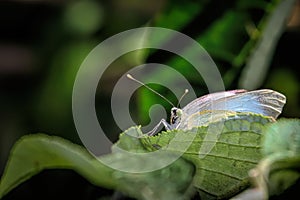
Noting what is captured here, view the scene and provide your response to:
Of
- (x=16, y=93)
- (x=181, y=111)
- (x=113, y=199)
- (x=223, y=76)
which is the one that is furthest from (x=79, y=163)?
(x=16, y=93)

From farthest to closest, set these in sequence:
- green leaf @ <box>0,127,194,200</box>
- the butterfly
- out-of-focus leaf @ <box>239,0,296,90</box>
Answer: out-of-focus leaf @ <box>239,0,296,90</box>, the butterfly, green leaf @ <box>0,127,194,200</box>

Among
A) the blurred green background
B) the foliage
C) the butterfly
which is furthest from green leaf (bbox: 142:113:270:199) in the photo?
the blurred green background

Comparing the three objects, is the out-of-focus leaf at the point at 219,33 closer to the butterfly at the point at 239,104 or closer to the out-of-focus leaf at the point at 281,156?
the butterfly at the point at 239,104

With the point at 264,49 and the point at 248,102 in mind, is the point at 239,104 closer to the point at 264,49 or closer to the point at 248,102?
the point at 248,102

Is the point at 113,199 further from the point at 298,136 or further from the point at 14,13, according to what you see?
the point at 14,13

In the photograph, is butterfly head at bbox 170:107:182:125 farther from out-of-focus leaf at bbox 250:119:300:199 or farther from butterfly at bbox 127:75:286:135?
out-of-focus leaf at bbox 250:119:300:199

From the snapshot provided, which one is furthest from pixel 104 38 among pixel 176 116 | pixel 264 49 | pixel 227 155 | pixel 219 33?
pixel 227 155
